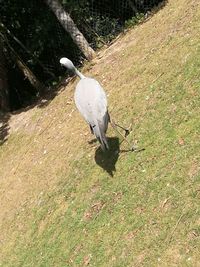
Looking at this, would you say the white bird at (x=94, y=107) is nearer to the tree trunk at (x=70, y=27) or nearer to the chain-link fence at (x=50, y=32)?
the tree trunk at (x=70, y=27)

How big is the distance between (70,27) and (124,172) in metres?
5.54

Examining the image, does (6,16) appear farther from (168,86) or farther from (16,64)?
(168,86)

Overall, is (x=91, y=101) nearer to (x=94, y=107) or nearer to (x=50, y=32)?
(x=94, y=107)

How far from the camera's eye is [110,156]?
Result: 8.41 metres

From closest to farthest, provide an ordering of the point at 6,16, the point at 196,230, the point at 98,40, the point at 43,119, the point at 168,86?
the point at 196,230
the point at 168,86
the point at 43,119
the point at 98,40
the point at 6,16

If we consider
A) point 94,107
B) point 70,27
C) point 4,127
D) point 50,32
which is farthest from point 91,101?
point 50,32

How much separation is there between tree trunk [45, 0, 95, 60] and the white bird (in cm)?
469

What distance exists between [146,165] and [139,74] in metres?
2.85

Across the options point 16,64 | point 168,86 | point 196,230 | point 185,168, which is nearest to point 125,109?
point 168,86

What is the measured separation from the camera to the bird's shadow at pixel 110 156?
27.1ft

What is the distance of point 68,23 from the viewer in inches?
490

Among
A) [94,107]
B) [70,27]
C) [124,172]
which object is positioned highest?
[70,27]

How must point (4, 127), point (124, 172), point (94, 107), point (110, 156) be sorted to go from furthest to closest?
1. point (4, 127)
2. point (110, 156)
3. point (124, 172)
4. point (94, 107)

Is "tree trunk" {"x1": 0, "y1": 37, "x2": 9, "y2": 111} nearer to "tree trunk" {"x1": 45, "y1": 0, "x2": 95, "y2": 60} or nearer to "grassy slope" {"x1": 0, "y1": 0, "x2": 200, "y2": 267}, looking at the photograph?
"grassy slope" {"x1": 0, "y1": 0, "x2": 200, "y2": 267}
